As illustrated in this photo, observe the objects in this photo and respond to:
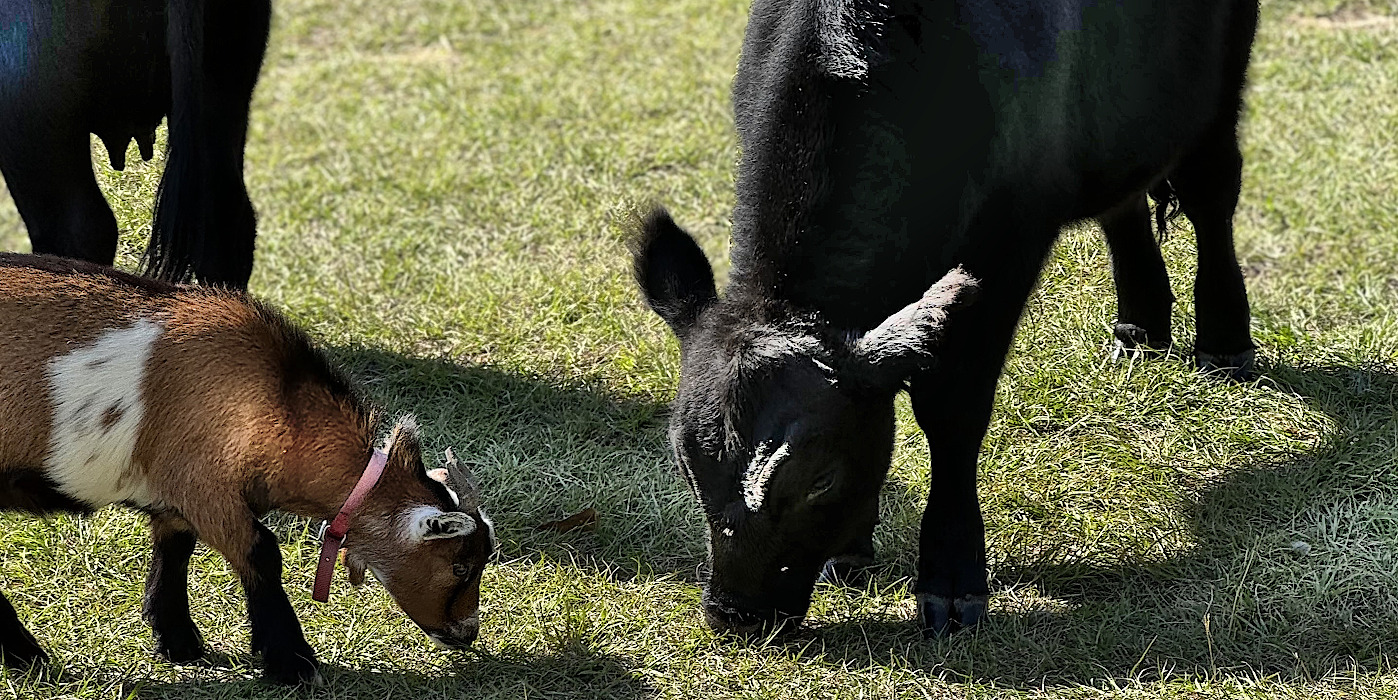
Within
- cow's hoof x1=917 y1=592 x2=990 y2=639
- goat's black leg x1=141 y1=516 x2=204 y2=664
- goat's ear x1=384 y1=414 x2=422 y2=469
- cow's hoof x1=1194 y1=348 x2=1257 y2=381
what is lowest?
goat's black leg x1=141 y1=516 x2=204 y2=664

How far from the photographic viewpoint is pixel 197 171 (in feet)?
13.8

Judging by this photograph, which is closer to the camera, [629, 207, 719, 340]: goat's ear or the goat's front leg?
the goat's front leg

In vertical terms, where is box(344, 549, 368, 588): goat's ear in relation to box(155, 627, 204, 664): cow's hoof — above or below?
above

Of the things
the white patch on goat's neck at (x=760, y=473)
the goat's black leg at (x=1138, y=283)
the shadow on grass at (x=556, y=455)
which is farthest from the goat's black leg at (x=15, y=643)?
the goat's black leg at (x=1138, y=283)

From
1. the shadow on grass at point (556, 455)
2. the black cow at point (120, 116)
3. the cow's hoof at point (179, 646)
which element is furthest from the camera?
the shadow on grass at point (556, 455)

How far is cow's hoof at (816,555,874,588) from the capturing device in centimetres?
435

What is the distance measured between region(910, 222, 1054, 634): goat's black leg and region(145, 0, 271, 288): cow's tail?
2073 mm

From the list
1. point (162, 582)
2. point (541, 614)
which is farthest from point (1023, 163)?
point (162, 582)

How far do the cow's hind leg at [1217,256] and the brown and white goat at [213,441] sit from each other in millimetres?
2834

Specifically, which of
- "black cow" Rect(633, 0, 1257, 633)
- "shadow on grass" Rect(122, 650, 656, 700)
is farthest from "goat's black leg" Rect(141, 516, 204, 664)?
"black cow" Rect(633, 0, 1257, 633)

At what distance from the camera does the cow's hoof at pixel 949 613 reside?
409 centimetres

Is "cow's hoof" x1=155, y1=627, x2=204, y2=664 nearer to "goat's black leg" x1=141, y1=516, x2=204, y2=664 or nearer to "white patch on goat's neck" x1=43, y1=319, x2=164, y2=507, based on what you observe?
"goat's black leg" x1=141, y1=516, x2=204, y2=664

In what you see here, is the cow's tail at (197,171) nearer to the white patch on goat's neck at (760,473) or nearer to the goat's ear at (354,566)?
the goat's ear at (354,566)

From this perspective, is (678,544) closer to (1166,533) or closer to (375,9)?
(1166,533)
